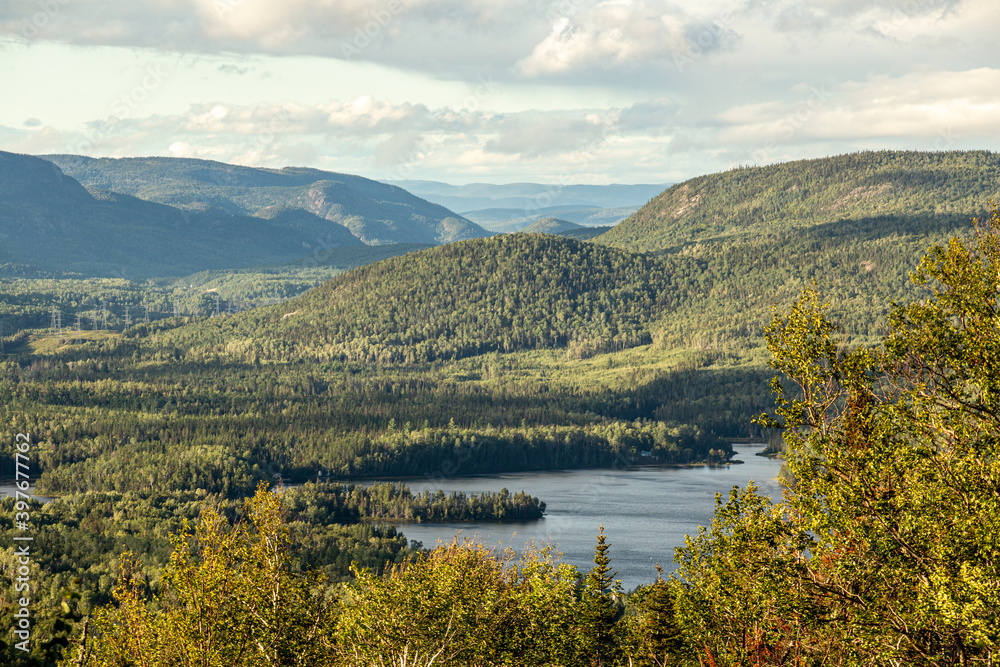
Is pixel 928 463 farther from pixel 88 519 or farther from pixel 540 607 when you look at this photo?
pixel 88 519

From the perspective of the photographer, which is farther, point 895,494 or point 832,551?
point 832,551

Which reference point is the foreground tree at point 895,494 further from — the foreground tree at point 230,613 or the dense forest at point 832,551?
the foreground tree at point 230,613

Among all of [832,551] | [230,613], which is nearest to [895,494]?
[832,551]

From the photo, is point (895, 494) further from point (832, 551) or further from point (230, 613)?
point (230, 613)

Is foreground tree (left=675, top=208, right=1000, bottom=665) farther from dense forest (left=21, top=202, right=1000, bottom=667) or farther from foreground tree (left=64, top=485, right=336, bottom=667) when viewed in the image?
foreground tree (left=64, top=485, right=336, bottom=667)

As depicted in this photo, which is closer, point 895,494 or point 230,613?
point 895,494

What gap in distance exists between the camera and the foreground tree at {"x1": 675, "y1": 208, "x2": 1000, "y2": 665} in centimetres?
3112

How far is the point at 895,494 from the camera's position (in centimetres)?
3359

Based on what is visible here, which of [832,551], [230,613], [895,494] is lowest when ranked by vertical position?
[230,613]

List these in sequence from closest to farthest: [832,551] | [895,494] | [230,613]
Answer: [895,494] → [832,551] → [230,613]

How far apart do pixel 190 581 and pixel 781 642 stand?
23734mm

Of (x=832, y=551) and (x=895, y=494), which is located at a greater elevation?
(x=895, y=494)

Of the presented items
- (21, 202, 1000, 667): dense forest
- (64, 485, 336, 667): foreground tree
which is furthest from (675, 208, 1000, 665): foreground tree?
(64, 485, 336, 667): foreground tree

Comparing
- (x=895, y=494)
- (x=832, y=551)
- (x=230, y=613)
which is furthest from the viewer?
(x=230, y=613)
